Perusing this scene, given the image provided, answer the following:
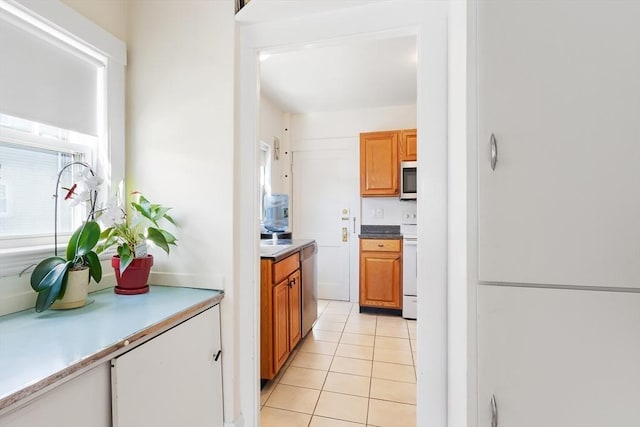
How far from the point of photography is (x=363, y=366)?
2.29 m

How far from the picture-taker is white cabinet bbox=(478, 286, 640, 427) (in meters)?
0.74

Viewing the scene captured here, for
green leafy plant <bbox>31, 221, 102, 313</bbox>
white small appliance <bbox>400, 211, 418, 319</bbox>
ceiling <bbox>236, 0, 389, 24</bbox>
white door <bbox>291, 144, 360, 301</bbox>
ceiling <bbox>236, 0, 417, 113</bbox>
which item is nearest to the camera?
green leafy plant <bbox>31, 221, 102, 313</bbox>

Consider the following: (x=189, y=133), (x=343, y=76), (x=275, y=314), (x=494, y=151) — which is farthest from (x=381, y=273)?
(x=494, y=151)

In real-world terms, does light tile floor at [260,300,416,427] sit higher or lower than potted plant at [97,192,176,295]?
lower

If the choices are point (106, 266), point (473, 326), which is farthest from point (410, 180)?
point (106, 266)

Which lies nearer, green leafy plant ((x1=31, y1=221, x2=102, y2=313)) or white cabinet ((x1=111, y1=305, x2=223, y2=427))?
white cabinet ((x1=111, y1=305, x2=223, y2=427))

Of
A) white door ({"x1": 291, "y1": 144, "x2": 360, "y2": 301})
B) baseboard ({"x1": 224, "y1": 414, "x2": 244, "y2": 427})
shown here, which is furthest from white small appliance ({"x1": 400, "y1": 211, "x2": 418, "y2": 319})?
baseboard ({"x1": 224, "y1": 414, "x2": 244, "y2": 427})

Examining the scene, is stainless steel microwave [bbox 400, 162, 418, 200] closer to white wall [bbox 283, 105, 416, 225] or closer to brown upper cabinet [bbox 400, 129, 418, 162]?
brown upper cabinet [bbox 400, 129, 418, 162]

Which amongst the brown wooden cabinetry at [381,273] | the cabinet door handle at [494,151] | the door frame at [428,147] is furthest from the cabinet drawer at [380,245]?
the cabinet door handle at [494,151]

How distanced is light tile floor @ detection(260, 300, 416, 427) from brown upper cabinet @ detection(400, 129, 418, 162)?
1972 millimetres

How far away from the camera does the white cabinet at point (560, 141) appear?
0.74 metres

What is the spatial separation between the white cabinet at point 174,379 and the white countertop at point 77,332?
0.06 meters

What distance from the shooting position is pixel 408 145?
355cm

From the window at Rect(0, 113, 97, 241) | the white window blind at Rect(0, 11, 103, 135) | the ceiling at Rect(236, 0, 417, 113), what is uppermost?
the ceiling at Rect(236, 0, 417, 113)
